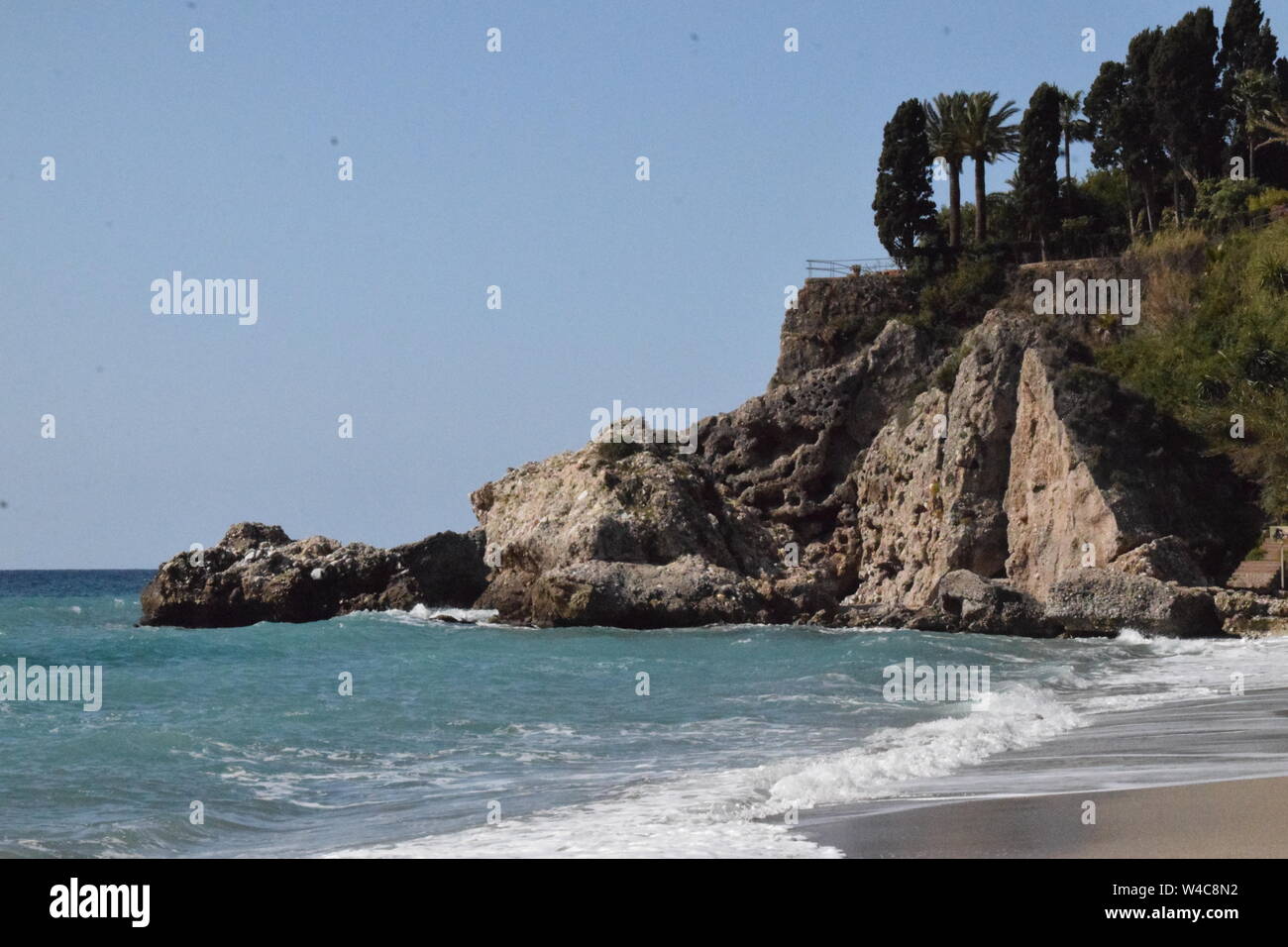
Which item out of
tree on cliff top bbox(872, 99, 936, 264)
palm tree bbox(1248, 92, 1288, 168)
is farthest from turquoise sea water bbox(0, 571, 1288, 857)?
palm tree bbox(1248, 92, 1288, 168)

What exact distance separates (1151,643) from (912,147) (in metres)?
25.5

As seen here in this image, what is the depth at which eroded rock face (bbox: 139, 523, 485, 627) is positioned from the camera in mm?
Answer: 40594

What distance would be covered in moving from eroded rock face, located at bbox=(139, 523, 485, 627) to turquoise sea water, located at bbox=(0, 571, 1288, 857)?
492 inches

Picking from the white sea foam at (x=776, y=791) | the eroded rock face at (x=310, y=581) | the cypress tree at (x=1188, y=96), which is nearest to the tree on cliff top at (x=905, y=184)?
the cypress tree at (x=1188, y=96)

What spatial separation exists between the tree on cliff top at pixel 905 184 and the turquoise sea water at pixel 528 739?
23.5 m

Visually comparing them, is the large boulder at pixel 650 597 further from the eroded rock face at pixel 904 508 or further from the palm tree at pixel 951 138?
the palm tree at pixel 951 138

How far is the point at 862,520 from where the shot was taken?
41281 millimetres

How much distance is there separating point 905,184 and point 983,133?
4011 millimetres

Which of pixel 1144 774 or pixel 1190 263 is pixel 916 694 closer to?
pixel 1144 774

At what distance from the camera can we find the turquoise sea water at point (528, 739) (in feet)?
30.0

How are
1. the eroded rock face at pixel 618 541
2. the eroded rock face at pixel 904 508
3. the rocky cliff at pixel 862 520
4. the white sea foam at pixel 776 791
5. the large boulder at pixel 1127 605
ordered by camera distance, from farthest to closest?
the eroded rock face at pixel 618 541 → the rocky cliff at pixel 862 520 → the eroded rock face at pixel 904 508 → the large boulder at pixel 1127 605 → the white sea foam at pixel 776 791

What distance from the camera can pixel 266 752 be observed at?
13305 millimetres

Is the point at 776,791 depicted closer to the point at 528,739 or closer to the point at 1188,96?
the point at 528,739
